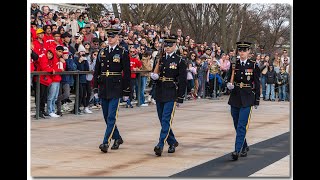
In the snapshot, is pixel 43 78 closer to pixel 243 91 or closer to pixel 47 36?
pixel 47 36

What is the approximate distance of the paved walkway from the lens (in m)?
9.86

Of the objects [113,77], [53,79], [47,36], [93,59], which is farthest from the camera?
[93,59]

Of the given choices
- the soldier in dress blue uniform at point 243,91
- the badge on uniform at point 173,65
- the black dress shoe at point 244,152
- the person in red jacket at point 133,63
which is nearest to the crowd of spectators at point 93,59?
the person in red jacket at point 133,63

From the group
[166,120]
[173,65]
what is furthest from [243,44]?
[166,120]

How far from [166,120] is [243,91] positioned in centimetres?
122

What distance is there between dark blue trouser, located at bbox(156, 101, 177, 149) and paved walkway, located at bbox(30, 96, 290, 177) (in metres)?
0.25

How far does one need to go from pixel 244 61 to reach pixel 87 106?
7.69 metres

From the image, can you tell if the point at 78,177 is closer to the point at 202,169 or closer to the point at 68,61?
the point at 202,169

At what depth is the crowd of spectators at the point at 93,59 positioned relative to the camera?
16359 mm

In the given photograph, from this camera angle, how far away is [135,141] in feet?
42.4

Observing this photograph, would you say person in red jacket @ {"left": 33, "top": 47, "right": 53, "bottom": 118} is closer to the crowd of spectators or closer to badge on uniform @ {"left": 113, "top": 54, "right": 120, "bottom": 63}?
the crowd of spectators

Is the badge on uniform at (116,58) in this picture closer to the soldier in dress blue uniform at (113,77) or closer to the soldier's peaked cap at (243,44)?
the soldier in dress blue uniform at (113,77)

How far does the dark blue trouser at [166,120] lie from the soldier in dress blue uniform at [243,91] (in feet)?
2.98

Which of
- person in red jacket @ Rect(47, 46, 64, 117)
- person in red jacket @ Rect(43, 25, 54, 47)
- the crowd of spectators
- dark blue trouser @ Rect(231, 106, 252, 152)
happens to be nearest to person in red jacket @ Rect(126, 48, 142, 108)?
the crowd of spectators
